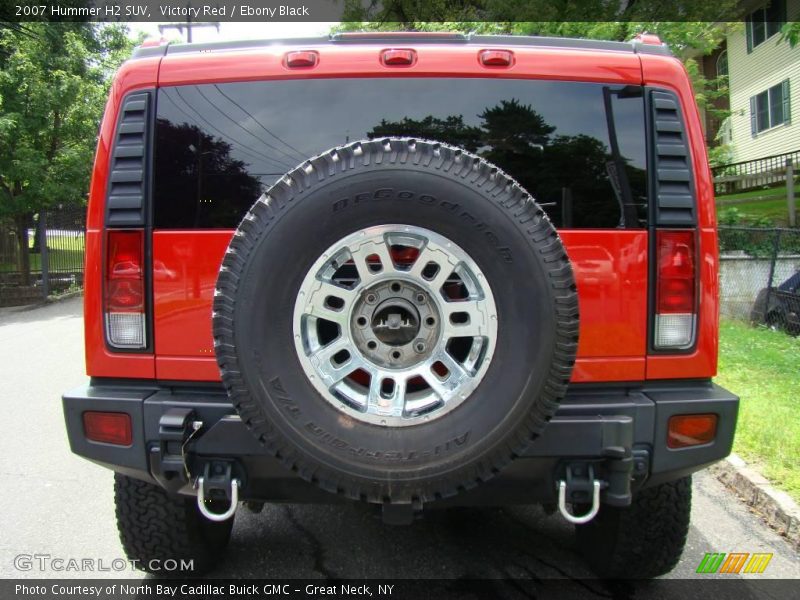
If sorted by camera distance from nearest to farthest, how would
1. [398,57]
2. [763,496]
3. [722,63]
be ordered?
[398,57], [763,496], [722,63]

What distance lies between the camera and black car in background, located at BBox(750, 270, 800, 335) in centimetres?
876

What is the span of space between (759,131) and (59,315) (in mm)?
22300

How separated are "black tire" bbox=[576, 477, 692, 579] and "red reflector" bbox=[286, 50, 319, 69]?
7.26 ft

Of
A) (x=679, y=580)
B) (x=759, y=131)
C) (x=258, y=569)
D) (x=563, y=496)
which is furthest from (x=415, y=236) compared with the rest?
(x=759, y=131)

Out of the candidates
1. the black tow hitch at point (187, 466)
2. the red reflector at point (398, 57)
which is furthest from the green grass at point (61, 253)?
the red reflector at point (398, 57)

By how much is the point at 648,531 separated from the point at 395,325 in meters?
1.58

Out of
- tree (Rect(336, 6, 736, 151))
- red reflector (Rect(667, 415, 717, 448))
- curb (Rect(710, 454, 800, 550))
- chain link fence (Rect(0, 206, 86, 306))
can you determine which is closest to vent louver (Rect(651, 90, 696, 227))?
red reflector (Rect(667, 415, 717, 448))

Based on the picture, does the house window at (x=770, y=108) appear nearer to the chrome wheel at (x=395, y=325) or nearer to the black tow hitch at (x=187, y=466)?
the chrome wheel at (x=395, y=325)

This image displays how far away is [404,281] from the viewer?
83.0 inches

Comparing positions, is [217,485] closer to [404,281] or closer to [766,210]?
[404,281]

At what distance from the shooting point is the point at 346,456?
2.03 metres

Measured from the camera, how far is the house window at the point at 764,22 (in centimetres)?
1954

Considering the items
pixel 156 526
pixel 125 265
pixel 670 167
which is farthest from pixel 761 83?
pixel 156 526

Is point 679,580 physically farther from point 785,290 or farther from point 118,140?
point 785,290
